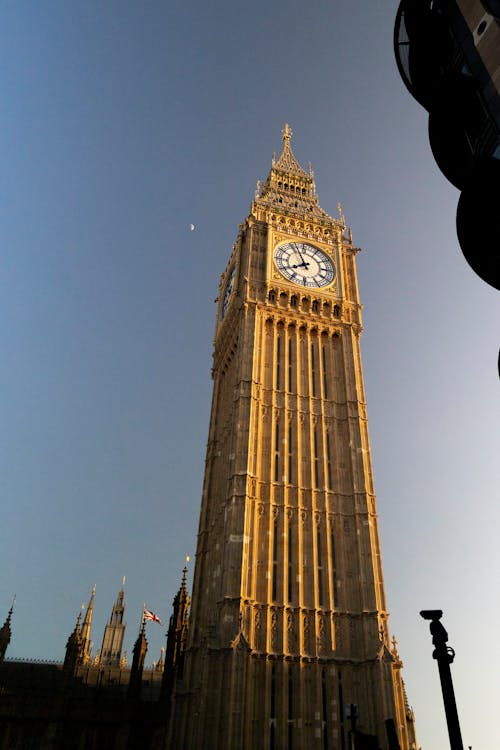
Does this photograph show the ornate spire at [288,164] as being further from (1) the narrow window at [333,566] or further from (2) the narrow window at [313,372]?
(1) the narrow window at [333,566]

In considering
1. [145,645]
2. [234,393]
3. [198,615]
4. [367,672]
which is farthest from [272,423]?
[145,645]

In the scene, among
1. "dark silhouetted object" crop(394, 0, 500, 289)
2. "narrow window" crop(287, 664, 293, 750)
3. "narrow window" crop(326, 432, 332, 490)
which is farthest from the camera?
"narrow window" crop(326, 432, 332, 490)

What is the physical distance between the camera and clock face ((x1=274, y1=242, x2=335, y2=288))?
52.3m

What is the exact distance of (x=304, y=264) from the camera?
176 feet

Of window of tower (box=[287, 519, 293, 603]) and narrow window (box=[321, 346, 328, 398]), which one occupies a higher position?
narrow window (box=[321, 346, 328, 398])

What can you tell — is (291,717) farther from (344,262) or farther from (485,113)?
(344,262)

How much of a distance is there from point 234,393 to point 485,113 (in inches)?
1294

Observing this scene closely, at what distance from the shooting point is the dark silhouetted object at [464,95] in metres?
14.8

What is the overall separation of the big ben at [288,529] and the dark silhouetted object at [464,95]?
19133 millimetres

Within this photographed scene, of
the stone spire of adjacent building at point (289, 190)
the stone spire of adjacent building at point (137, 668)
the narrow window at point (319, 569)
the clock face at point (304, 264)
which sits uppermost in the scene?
the stone spire of adjacent building at point (289, 190)

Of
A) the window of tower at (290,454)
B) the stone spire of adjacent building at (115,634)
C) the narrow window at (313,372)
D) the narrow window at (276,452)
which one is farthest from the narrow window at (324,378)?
the stone spire of adjacent building at (115,634)

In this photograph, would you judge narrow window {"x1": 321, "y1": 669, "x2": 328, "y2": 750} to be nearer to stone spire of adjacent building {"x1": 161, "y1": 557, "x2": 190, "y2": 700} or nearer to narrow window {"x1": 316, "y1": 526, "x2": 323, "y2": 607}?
narrow window {"x1": 316, "y1": 526, "x2": 323, "y2": 607}

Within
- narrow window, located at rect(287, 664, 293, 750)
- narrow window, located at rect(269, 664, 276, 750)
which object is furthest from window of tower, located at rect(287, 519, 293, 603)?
narrow window, located at rect(269, 664, 276, 750)

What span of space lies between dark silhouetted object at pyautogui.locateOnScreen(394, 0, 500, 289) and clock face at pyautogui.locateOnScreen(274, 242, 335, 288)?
33.3 meters
